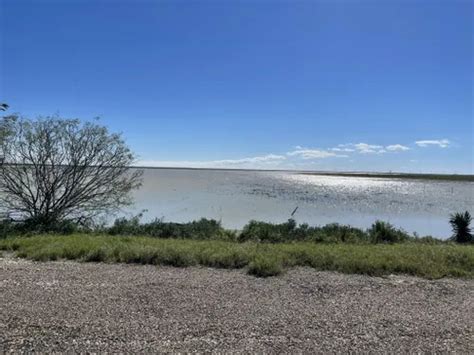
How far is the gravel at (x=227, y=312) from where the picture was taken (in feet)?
11.8

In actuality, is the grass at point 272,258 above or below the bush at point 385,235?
above

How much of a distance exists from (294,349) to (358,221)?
1955cm

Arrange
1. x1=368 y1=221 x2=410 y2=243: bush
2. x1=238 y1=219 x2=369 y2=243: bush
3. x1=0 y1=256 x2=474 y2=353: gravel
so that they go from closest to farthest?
x1=0 y1=256 x2=474 y2=353: gravel, x1=238 y1=219 x2=369 y2=243: bush, x1=368 y1=221 x2=410 y2=243: bush

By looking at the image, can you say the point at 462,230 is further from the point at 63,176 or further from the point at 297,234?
the point at 63,176

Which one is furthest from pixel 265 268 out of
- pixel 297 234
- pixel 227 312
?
pixel 297 234

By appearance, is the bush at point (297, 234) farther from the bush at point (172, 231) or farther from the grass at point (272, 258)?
the grass at point (272, 258)

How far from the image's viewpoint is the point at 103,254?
7.09 m

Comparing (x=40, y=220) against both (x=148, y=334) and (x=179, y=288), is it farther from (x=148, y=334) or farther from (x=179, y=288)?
(x=148, y=334)

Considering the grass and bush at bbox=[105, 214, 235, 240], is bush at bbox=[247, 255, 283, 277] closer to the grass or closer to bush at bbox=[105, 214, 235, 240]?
the grass

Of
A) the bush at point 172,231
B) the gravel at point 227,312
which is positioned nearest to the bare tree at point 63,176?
the bush at point 172,231

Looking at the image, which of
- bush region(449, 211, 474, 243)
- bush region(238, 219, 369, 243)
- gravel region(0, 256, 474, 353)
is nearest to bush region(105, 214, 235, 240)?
bush region(238, 219, 369, 243)

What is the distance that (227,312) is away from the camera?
435cm

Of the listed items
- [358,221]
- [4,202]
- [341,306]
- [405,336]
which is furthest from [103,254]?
[358,221]

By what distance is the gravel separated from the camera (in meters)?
3.60
